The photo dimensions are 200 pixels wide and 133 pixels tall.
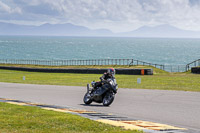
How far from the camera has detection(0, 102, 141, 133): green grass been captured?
9.23 metres

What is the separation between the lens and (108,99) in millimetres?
14547

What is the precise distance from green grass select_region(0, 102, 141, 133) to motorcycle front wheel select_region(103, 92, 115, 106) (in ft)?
10.1

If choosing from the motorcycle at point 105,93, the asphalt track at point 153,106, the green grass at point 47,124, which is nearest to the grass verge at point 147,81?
the asphalt track at point 153,106

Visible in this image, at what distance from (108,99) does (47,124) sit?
489cm

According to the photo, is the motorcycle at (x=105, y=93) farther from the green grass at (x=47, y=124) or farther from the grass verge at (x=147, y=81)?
the grass verge at (x=147, y=81)

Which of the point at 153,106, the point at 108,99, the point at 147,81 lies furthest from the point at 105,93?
the point at 147,81

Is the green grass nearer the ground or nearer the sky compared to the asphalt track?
nearer the ground

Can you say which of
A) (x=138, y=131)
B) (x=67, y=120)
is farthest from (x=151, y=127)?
(x=67, y=120)

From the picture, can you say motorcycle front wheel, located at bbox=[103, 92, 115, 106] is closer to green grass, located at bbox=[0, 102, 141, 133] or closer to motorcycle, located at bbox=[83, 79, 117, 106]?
motorcycle, located at bbox=[83, 79, 117, 106]

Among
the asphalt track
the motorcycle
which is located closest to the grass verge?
the asphalt track

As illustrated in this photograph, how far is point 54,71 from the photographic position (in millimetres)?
49031

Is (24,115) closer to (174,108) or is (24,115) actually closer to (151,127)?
(151,127)

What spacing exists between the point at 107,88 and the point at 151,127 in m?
4.77

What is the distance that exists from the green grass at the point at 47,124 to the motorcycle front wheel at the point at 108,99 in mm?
3078
